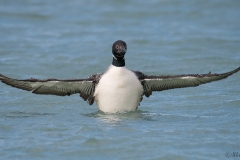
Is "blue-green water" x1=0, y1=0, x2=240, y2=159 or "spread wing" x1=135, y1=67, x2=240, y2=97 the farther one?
"spread wing" x1=135, y1=67, x2=240, y2=97

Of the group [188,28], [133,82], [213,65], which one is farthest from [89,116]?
[188,28]

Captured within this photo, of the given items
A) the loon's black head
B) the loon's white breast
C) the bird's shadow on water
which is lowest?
the bird's shadow on water

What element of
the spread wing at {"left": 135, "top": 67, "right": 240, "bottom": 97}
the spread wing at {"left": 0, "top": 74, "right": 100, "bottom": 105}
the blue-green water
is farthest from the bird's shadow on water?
the spread wing at {"left": 135, "top": 67, "right": 240, "bottom": 97}

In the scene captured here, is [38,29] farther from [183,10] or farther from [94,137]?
[94,137]

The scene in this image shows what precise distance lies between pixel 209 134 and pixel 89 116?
2.56m

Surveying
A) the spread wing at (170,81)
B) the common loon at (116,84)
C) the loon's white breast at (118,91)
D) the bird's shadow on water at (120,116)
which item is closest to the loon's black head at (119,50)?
the common loon at (116,84)

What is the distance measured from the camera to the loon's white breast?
12258 mm

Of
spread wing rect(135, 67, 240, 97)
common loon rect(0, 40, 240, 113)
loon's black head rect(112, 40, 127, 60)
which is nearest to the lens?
loon's black head rect(112, 40, 127, 60)

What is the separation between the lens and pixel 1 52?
20.3 m

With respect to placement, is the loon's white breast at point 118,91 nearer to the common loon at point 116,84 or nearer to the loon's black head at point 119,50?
the common loon at point 116,84

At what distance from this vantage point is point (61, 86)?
41.7ft

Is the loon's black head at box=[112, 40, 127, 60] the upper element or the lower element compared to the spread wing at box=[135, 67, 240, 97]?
upper

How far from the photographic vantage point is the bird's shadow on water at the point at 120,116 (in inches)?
476

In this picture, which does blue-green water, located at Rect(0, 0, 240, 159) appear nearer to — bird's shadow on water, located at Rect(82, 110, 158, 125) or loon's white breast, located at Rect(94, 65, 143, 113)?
bird's shadow on water, located at Rect(82, 110, 158, 125)
